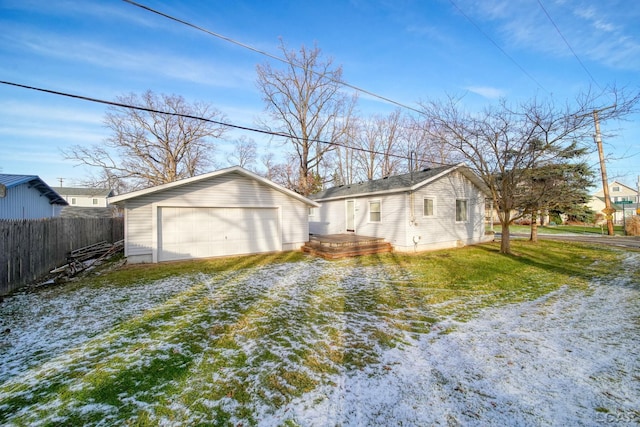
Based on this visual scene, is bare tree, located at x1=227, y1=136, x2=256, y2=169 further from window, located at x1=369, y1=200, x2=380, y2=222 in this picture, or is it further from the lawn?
the lawn

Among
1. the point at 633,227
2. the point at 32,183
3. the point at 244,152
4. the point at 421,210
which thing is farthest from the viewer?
the point at 244,152

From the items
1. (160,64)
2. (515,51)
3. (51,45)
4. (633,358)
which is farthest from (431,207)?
(51,45)

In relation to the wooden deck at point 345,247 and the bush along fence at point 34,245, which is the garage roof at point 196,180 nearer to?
the bush along fence at point 34,245

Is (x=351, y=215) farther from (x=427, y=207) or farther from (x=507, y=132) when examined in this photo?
(x=507, y=132)

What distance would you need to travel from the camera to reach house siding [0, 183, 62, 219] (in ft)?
39.5

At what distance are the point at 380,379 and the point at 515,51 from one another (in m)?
12.6

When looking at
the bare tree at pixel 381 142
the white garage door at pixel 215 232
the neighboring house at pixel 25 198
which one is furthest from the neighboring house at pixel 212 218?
the bare tree at pixel 381 142

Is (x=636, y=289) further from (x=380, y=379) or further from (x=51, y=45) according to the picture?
(x=51, y=45)

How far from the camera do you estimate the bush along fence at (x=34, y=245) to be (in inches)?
264

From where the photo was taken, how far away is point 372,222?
14.3 metres

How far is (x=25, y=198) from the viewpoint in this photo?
45.3ft

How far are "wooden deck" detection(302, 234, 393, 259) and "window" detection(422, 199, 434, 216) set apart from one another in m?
2.29

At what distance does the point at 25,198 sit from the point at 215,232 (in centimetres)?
1071

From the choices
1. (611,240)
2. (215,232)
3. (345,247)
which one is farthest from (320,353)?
(611,240)
